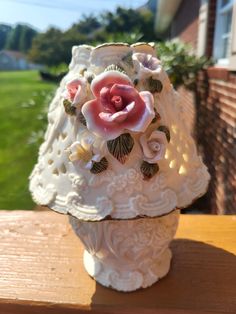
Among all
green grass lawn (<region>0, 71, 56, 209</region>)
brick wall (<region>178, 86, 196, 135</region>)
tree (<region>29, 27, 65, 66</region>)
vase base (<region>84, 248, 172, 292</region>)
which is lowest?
green grass lawn (<region>0, 71, 56, 209</region>)

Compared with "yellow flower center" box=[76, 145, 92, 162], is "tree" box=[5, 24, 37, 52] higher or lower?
higher

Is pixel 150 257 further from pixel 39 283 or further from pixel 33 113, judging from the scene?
pixel 33 113

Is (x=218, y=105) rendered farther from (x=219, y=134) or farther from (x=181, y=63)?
(x=181, y=63)

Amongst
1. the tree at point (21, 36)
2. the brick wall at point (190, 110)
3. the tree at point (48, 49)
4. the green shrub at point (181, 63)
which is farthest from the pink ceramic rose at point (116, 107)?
the tree at point (48, 49)

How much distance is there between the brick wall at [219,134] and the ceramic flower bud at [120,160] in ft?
3.60

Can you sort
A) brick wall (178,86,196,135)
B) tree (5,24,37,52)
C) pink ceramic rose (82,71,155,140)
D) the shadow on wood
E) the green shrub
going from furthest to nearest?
tree (5,24,37,52) < brick wall (178,86,196,135) < the green shrub < the shadow on wood < pink ceramic rose (82,71,155,140)

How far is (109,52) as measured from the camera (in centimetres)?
75

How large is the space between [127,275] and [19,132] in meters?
4.84

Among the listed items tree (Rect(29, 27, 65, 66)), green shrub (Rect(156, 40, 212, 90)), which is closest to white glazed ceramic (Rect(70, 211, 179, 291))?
green shrub (Rect(156, 40, 212, 90))

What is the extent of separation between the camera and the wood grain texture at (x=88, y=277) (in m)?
0.82

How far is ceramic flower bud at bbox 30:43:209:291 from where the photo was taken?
70 centimetres

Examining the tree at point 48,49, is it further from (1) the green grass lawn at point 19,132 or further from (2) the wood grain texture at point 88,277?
(2) the wood grain texture at point 88,277

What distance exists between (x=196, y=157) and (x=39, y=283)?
1.66 ft

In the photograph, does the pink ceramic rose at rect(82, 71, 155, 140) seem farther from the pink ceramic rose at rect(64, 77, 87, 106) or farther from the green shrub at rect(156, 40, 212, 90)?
the green shrub at rect(156, 40, 212, 90)
